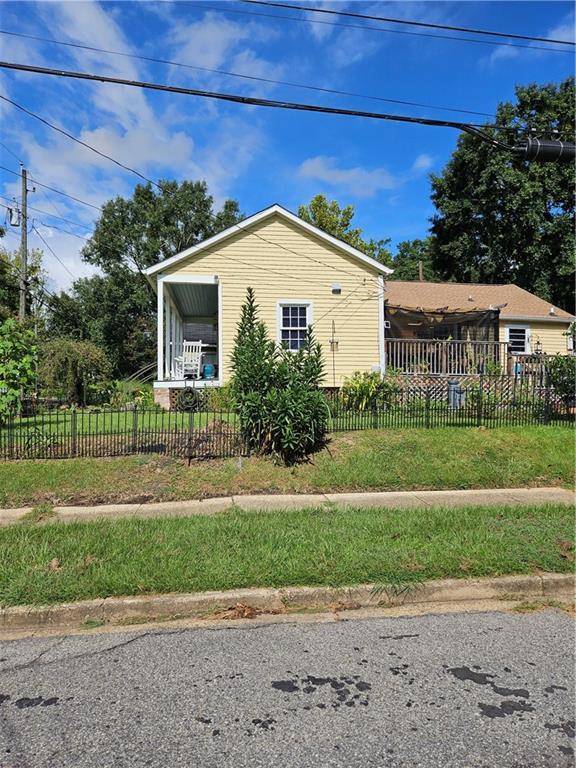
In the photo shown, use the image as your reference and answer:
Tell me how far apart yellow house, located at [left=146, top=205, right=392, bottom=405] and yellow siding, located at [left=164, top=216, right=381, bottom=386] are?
0.10 ft

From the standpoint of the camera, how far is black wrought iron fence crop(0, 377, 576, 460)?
27.3 ft

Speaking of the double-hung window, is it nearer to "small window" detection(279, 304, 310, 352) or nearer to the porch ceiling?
"small window" detection(279, 304, 310, 352)

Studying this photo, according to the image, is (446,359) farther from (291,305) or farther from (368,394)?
(291,305)

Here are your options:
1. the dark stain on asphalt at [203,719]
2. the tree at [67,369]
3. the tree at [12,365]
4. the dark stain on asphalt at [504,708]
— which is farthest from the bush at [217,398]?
the dark stain on asphalt at [504,708]

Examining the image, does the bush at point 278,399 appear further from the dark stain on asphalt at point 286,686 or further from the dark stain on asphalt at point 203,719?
the dark stain on asphalt at point 203,719

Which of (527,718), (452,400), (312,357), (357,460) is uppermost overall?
(312,357)

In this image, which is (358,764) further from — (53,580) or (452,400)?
(452,400)

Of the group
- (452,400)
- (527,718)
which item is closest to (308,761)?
(527,718)

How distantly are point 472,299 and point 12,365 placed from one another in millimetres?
20115

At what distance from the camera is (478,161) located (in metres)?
31.0

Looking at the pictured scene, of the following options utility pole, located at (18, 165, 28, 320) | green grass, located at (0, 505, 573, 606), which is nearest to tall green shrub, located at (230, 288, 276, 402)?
green grass, located at (0, 505, 573, 606)

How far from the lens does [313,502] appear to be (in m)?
6.89

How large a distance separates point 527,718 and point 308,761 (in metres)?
1.25

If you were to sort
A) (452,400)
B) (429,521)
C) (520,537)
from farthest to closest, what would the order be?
(452,400) < (429,521) < (520,537)
